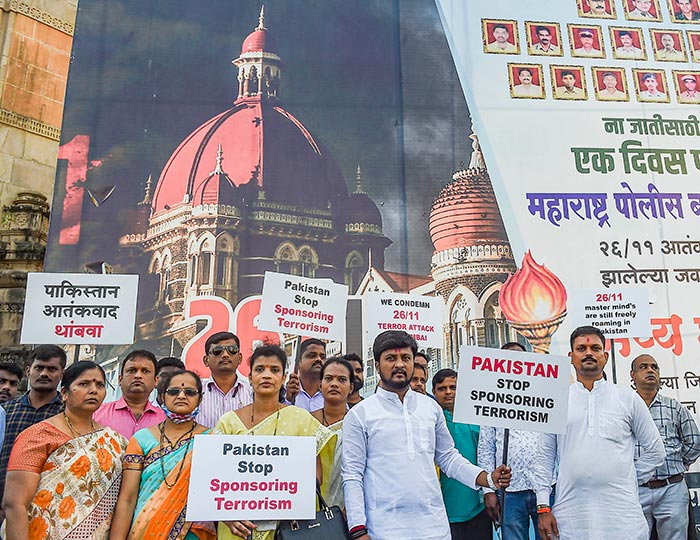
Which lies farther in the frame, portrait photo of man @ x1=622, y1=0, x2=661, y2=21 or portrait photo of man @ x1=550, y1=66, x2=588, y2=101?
portrait photo of man @ x1=622, y1=0, x2=661, y2=21

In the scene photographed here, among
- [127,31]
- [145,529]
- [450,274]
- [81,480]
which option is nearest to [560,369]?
[145,529]

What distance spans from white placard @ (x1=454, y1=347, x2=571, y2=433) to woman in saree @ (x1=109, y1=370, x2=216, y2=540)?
951 mm

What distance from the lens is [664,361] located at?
17.2ft

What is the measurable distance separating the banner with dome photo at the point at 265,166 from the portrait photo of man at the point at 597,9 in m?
1.48

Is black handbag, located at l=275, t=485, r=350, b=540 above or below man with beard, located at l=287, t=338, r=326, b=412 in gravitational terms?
below

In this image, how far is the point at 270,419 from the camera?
2.14 metres

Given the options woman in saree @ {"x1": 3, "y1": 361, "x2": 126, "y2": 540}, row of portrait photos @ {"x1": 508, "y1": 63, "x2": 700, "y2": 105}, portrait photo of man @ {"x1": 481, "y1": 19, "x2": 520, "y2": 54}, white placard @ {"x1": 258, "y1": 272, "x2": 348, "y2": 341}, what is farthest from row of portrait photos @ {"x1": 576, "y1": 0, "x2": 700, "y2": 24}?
woman in saree @ {"x1": 3, "y1": 361, "x2": 126, "y2": 540}

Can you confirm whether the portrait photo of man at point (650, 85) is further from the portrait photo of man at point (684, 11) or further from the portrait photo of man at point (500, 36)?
the portrait photo of man at point (500, 36)

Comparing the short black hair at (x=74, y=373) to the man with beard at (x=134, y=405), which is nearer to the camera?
the short black hair at (x=74, y=373)

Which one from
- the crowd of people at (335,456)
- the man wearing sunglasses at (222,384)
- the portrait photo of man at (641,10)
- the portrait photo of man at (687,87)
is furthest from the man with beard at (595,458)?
the portrait photo of man at (641,10)

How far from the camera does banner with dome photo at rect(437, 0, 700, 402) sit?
5285 millimetres

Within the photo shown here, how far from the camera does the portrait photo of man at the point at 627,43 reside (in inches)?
239

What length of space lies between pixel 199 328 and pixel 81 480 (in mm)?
Answer: 2993

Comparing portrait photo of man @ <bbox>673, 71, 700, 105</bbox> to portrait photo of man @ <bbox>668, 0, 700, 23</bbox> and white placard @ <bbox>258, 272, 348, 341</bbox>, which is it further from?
white placard @ <bbox>258, 272, 348, 341</bbox>
